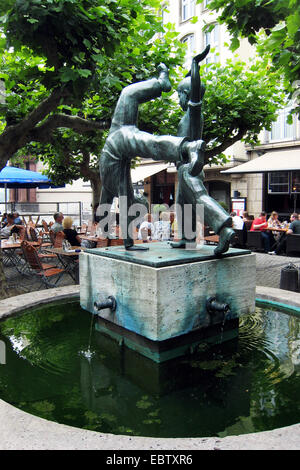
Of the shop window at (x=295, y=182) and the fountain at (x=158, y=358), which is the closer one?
the fountain at (x=158, y=358)

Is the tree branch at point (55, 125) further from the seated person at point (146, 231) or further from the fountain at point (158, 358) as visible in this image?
the fountain at point (158, 358)

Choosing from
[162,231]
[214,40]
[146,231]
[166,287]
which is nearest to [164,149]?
[166,287]

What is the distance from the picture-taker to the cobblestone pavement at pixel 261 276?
26.3ft

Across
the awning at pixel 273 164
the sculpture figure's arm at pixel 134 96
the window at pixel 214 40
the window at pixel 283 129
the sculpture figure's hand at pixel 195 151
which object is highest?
the window at pixel 214 40

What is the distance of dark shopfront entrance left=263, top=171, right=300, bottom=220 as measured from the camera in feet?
58.0

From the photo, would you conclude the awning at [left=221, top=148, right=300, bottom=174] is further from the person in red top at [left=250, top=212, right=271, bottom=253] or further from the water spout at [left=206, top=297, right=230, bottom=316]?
the water spout at [left=206, top=297, right=230, bottom=316]

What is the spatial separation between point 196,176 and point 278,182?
15888 millimetres

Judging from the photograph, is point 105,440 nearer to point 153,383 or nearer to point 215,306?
point 153,383

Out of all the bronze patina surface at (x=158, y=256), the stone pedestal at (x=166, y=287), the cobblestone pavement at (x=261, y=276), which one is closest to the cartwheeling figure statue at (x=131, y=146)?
the bronze patina surface at (x=158, y=256)

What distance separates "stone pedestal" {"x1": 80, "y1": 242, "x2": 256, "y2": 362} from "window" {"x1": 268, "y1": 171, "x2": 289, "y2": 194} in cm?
1517

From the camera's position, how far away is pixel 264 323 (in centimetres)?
464

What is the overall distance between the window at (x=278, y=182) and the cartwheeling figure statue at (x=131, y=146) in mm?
15231

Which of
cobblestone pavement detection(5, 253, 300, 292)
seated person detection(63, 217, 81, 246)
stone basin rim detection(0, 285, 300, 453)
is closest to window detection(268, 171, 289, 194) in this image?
cobblestone pavement detection(5, 253, 300, 292)

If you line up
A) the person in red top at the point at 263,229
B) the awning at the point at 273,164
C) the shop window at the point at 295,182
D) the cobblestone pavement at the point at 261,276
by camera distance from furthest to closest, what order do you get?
1. the shop window at the point at 295,182
2. the awning at the point at 273,164
3. the person in red top at the point at 263,229
4. the cobblestone pavement at the point at 261,276
